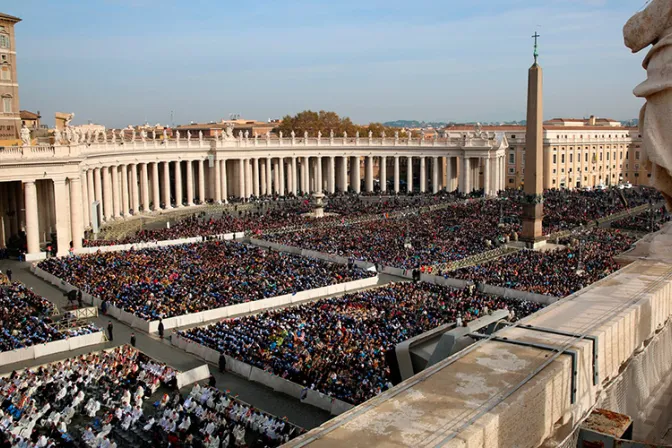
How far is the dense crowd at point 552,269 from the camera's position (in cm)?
2867

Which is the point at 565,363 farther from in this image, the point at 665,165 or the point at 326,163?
the point at 326,163

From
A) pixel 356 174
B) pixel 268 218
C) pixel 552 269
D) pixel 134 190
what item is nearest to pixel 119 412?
pixel 552 269

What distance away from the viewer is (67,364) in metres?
20.1

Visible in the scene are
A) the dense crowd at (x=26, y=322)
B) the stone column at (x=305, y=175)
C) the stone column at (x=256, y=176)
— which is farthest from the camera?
the stone column at (x=305, y=175)

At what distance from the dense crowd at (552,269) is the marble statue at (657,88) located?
21.2 meters

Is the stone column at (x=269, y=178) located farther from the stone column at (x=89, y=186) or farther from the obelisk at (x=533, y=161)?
the obelisk at (x=533, y=161)

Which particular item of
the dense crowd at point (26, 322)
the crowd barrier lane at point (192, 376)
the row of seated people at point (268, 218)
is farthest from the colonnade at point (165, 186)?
the crowd barrier lane at point (192, 376)

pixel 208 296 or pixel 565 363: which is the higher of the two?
pixel 565 363

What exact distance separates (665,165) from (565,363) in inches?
117

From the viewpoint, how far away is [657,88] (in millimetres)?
6426

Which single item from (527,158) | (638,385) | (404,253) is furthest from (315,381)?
(527,158)

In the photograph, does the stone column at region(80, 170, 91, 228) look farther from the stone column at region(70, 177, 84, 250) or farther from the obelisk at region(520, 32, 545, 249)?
the obelisk at region(520, 32, 545, 249)

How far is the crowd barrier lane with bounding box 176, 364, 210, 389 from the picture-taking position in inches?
765

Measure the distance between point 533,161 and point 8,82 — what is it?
3666cm
